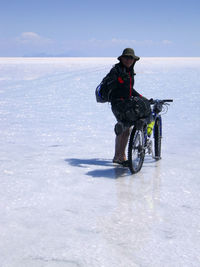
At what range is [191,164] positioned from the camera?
6230 mm

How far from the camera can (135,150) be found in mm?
5605

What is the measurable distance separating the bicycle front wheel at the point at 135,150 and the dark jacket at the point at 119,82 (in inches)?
20.9

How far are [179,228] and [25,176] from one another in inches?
98.5

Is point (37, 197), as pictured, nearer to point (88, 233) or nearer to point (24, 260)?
point (88, 233)

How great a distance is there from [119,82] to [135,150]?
964 mm

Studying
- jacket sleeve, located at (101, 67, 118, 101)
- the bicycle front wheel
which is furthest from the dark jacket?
the bicycle front wheel

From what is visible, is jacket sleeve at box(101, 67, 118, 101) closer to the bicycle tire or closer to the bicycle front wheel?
the bicycle front wheel

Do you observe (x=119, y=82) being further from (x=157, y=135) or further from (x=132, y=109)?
(x=157, y=135)

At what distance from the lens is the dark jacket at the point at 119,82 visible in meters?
5.42

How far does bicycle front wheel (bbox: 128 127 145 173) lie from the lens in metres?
5.39

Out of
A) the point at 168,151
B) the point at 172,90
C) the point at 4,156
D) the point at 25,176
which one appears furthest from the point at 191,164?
the point at 172,90

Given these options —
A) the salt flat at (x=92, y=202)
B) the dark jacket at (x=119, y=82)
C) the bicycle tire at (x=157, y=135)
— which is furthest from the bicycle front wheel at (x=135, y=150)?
the bicycle tire at (x=157, y=135)

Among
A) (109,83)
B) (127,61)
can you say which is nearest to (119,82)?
(109,83)

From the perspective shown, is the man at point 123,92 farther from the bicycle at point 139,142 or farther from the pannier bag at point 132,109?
the bicycle at point 139,142
